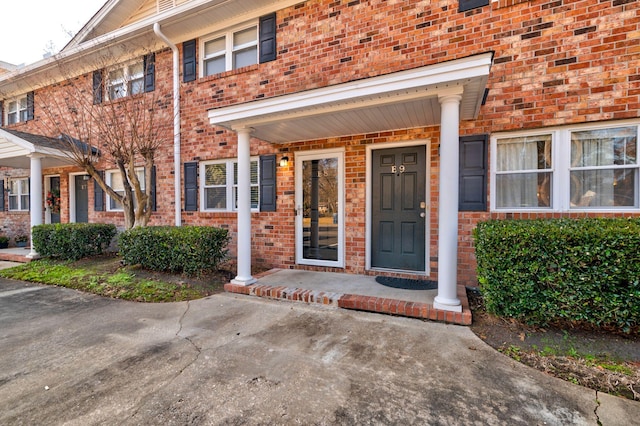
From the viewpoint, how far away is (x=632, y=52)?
12.0 ft

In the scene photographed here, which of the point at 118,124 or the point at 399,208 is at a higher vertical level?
the point at 118,124

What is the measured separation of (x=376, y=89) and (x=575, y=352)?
125 inches

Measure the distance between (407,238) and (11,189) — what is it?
40.6 feet

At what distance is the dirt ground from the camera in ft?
7.50

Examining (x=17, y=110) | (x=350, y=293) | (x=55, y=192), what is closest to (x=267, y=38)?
(x=350, y=293)

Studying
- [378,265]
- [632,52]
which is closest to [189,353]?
[378,265]

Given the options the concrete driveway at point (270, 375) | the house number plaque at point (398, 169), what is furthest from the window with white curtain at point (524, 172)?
the concrete driveway at point (270, 375)

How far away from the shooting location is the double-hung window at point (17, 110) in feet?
31.0

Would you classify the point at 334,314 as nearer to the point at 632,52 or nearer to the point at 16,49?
the point at 632,52

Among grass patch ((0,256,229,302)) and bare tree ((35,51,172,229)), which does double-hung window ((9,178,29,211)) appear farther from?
grass patch ((0,256,229,302))

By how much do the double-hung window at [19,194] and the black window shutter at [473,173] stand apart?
12.3 m

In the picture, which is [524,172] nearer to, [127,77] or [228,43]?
[228,43]

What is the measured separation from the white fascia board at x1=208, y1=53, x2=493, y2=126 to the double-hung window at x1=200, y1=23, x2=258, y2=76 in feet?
7.90

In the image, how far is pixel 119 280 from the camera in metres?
5.01
